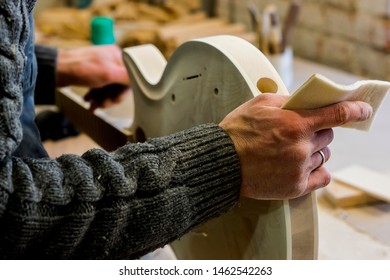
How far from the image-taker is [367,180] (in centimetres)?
90

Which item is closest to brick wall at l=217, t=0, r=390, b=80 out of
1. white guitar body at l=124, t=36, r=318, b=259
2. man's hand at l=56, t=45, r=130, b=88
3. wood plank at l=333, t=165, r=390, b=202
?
wood plank at l=333, t=165, r=390, b=202

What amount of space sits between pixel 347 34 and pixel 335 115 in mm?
1040

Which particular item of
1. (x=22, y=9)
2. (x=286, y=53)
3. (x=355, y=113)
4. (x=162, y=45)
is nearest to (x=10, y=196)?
(x=22, y=9)

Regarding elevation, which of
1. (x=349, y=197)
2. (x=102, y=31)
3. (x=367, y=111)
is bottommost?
(x=349, y=197)

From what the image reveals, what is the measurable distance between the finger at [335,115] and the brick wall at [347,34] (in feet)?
3.03

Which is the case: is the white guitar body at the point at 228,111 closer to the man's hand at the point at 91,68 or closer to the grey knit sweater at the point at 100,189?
the grey knit sweater at the point at 100,189

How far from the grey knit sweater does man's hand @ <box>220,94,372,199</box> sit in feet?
0.05

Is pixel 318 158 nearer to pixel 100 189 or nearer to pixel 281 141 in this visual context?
pixel 281 141

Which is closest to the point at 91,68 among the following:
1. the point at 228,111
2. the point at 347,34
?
the point at 228,111

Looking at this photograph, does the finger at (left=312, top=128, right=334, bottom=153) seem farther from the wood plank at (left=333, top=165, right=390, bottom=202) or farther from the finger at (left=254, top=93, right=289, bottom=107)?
the wood plank at (left=333, top=165, right=390, bottom=202)

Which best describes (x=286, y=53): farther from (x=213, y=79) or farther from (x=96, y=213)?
(x=96, y=213)

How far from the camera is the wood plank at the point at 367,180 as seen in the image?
88 centimetres

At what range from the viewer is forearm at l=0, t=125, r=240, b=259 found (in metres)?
0.50

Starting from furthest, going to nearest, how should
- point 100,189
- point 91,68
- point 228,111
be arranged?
point 91,68, point 228,111, point 100,189
